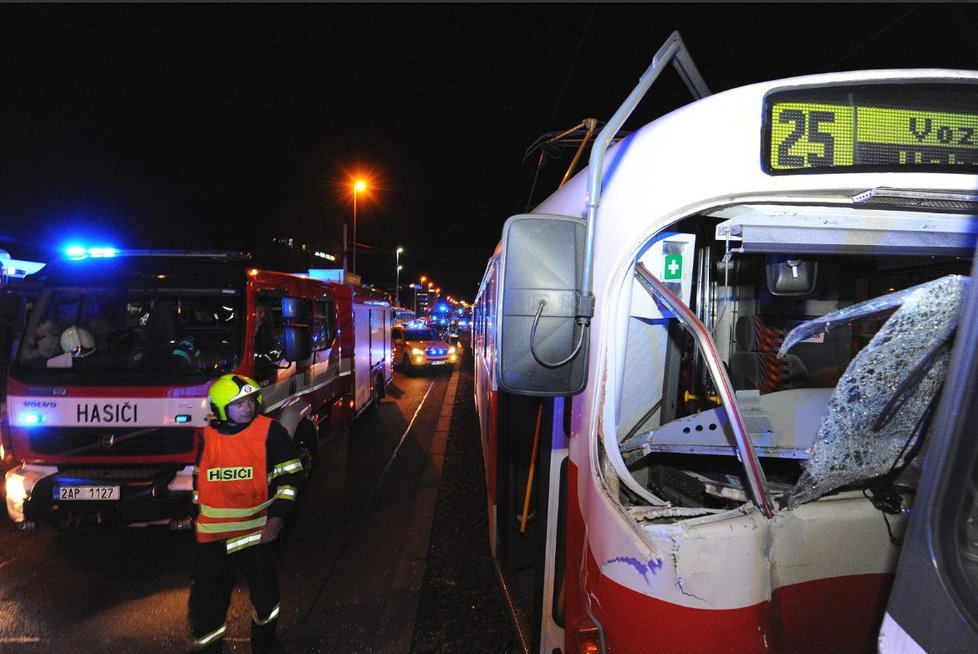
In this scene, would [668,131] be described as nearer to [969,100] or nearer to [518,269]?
[518,269]

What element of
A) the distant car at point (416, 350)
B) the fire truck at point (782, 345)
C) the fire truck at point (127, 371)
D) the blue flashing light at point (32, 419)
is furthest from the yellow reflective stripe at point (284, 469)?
the distant car at point (416, 350)

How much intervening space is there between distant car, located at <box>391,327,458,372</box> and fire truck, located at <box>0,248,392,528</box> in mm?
13698

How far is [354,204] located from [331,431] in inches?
665

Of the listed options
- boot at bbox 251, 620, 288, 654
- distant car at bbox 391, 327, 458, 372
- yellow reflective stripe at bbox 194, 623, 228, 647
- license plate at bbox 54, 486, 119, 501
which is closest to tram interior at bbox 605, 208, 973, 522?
boot at bbox 251, 620, 288, 654

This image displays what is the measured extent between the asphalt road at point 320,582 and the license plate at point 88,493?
2.47ft

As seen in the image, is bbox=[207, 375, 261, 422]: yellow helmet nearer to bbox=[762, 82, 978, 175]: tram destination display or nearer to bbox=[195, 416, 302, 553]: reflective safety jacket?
bbox=[195, 416, 302, 553]: reflective safety jacket

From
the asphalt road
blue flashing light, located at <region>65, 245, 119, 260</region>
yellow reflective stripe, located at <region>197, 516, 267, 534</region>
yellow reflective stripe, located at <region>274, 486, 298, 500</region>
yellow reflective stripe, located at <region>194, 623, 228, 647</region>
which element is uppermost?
blue flashing light, located at <region>65, 245, 119, 260</region>

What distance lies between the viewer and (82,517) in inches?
176

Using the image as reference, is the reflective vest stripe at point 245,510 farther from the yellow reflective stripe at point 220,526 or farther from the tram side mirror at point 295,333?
the tram side mirror at point 295,333

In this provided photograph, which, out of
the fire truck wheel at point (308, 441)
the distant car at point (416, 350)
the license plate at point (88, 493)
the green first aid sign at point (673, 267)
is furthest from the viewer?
the distant car at point (416, 350)

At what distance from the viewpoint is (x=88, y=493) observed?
14.7 ft

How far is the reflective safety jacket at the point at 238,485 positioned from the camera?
3.26 meters

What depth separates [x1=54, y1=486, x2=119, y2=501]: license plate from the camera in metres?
4.47

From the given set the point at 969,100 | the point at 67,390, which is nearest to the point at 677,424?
the point at 969,100
